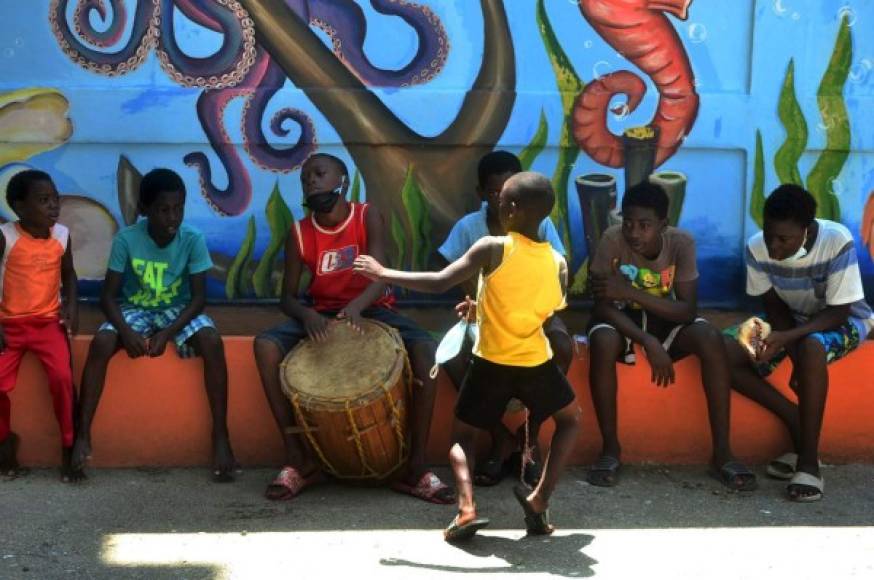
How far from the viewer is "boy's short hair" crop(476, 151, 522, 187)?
19.2 ft

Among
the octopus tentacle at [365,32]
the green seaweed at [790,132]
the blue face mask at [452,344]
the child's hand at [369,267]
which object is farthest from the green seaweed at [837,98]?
the child's hand at [369,267]

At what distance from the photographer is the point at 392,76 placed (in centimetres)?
656

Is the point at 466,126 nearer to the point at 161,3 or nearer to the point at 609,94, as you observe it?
the point at 609,94

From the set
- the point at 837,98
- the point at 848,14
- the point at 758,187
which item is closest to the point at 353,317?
the point at 758,187

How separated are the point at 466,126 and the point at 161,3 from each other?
1620 mm

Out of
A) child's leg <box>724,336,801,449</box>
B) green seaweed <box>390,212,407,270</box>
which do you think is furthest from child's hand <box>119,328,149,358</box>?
child's leg <box>724,336,801,449</box>

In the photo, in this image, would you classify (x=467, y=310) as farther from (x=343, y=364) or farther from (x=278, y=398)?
(x=278, y=398)


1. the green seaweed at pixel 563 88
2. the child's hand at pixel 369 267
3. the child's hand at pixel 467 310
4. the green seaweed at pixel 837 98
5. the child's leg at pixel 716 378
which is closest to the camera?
the child's hand at pixel 369 267

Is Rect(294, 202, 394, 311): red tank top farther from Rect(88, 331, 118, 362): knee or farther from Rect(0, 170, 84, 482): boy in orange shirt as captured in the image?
Rect(0, 170, 84, 482): boy in orange shirt

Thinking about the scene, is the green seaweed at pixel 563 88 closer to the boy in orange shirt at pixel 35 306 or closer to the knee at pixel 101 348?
the knee at pixel 101 348

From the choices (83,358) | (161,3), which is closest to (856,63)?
(161,3)

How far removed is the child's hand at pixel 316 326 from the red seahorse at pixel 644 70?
1820 millimetres

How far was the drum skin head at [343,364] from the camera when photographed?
207 inches

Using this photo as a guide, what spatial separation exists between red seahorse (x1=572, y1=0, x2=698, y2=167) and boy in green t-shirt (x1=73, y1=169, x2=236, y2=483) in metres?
2.07
